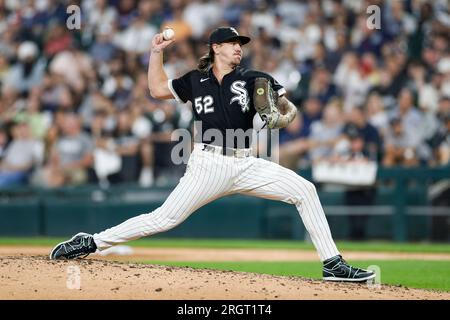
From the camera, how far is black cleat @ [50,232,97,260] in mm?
7066

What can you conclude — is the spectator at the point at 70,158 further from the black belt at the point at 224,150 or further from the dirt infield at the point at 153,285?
the black belt at the point at 224,150

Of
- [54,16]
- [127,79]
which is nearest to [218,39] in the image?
[127,79]

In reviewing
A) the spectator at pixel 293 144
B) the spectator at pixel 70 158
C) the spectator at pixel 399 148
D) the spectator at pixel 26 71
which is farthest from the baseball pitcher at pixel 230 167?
the spectator at pixel 26 71

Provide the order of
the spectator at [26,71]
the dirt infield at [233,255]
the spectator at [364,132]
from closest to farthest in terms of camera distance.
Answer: the dirt infield at [233,255]
the spectator at [364,132]
the spectator at [26,71]

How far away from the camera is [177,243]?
535 inches

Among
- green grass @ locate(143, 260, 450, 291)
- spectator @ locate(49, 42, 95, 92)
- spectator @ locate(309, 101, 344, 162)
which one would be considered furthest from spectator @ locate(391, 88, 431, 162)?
spectator @ locate(49, 42, 95, 92)

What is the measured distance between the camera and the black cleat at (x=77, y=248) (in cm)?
707

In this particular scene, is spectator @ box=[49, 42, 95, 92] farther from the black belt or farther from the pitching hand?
the black belt

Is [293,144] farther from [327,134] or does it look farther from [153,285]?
[153,285]

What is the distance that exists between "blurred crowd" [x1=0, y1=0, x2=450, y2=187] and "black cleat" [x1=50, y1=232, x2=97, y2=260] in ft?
22.3

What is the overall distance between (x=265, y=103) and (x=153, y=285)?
1518 millimetres

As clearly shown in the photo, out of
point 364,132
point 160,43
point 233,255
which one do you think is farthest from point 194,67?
point 160,43

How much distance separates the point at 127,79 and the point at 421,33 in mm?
4944

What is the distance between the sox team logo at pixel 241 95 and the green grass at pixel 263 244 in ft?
18.8
